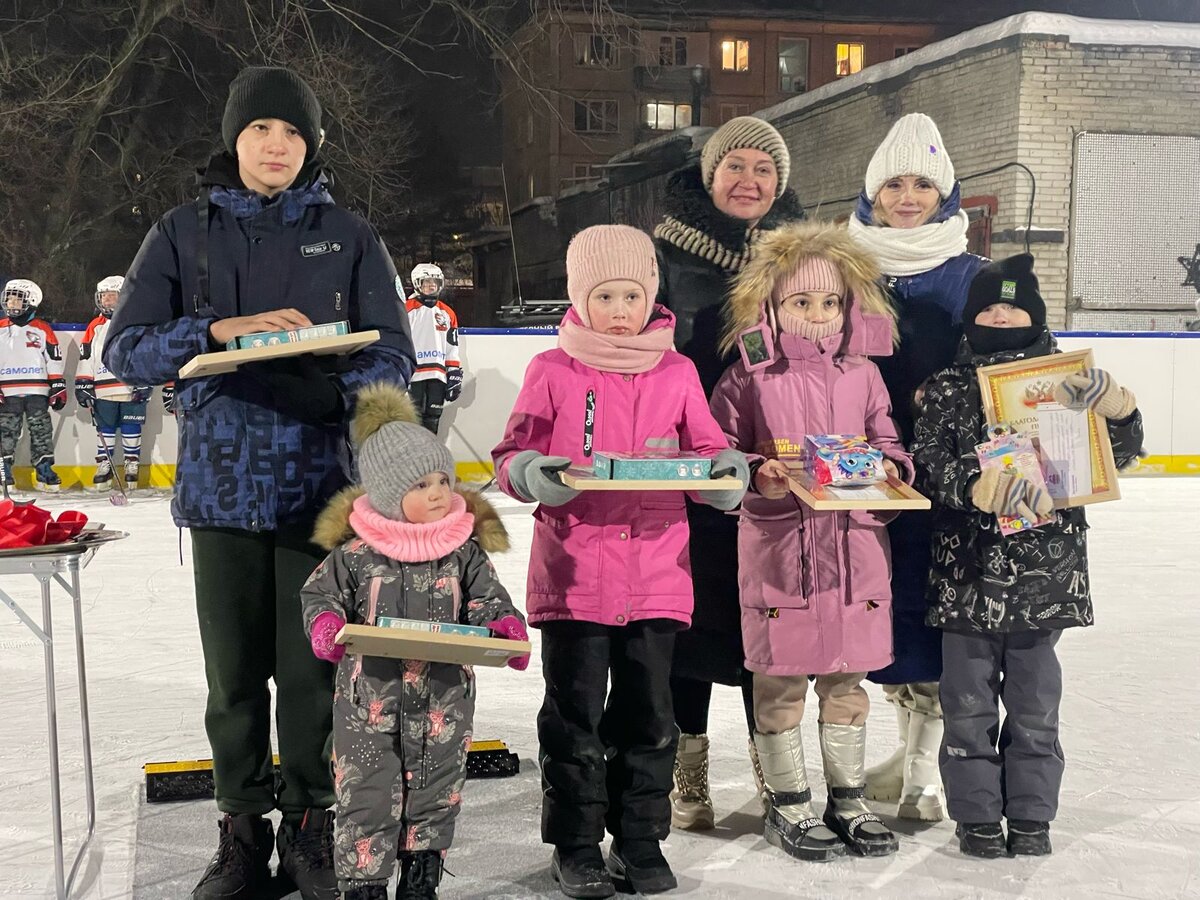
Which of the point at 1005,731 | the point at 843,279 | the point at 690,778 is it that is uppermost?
the point at 843,279

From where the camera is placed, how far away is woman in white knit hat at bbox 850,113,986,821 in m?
2.65

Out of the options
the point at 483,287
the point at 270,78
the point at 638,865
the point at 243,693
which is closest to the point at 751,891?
the point at 638,865

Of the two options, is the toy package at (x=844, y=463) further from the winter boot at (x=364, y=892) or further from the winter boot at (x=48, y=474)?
the winter boot at (x=48, y=474)

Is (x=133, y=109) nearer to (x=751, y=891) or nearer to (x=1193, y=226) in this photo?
(x=1193, y=226)

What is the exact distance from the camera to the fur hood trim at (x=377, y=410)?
7.07 feet

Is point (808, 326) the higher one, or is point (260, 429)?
point (808, 326)

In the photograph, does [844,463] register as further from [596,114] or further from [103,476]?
[596,114]

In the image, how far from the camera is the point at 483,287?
11945mm

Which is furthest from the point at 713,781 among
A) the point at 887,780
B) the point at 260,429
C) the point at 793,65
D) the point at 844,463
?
the point at 793,65

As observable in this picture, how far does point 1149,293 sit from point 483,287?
21.3 feet

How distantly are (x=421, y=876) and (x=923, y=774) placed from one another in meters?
1.16

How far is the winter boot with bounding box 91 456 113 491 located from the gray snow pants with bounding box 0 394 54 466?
31 centimetres

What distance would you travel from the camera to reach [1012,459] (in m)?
2.36

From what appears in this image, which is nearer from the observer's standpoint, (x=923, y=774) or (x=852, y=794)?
(x=852, y=794)
